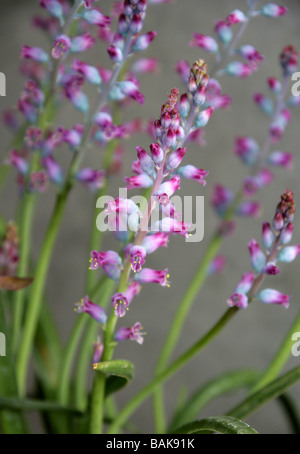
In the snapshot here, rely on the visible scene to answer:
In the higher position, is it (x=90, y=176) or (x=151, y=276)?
(x=90, y=176)

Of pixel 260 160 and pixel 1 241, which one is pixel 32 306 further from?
pixel 260 160

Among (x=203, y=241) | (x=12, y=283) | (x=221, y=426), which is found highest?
(x=203, y=241)

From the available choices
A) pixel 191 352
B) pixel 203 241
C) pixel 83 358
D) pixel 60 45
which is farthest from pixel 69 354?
pixel 203 241

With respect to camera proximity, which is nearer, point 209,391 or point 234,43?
point 234,43

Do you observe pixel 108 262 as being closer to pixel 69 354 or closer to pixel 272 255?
pixel 272 255

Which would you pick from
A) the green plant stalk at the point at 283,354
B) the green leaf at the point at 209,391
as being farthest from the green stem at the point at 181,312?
the green plant stalk at the point at 283,354

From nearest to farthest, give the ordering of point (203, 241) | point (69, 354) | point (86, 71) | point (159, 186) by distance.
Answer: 1. point (159, 186)
2. point (86, 71)
3. point (69, 354)
4. point (203, 241)

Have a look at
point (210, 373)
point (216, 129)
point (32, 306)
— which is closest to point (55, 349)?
point (32, 306)
